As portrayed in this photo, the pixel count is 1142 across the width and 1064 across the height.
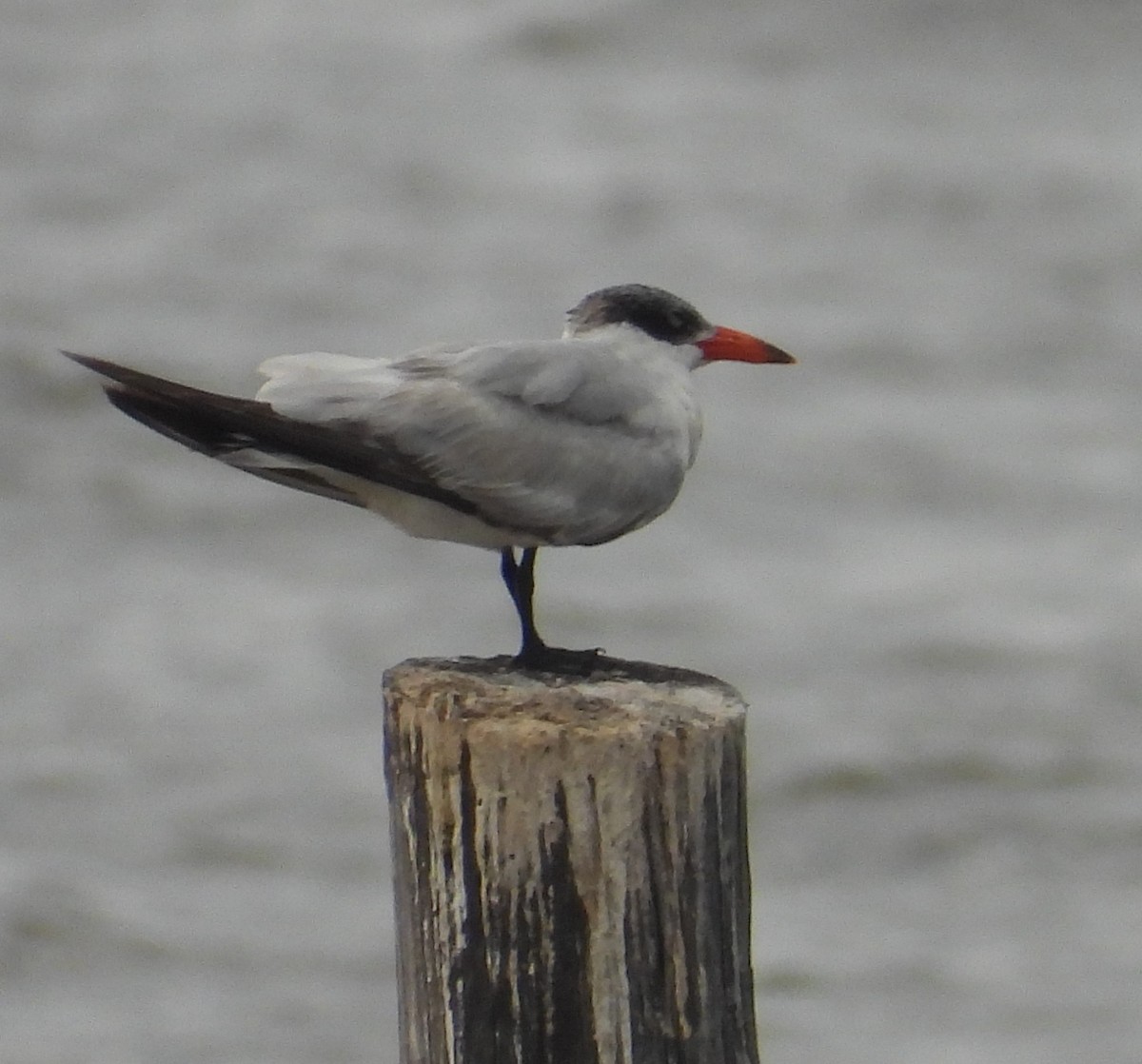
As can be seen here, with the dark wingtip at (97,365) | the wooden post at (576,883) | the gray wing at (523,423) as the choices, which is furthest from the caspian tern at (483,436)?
the wooden post at (576,883)

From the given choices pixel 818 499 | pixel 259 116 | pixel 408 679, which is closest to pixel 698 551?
pixel 818 499

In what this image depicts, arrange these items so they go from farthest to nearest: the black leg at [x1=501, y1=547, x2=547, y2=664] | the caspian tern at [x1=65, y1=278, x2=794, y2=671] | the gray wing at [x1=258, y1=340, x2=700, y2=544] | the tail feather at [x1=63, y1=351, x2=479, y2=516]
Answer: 1. the black leg at [x1=501, y1=547, x2=547, y2=664]
2. the gray wing at [x1=258, y1=340, x2=700, y2=544]
3. the caspian tern at [x1=65, y1=278, x2=794, y2=671]
4. the tail feather at [x1=63, y1=351, x2=479, y2=516]

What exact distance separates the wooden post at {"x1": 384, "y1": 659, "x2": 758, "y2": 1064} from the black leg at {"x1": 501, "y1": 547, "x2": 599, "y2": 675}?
1.31ft

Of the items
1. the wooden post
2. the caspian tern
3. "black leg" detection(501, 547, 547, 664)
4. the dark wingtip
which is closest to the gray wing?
the caspian tern

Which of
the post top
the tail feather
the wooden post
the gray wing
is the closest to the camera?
the wooden post

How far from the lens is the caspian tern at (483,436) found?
3.89 meters

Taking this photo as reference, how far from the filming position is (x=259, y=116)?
15.8 meters

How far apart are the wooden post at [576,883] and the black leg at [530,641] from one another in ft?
1.31

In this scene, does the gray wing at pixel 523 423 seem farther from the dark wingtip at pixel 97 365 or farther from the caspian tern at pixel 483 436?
the dark wingtip at pixel 97 365

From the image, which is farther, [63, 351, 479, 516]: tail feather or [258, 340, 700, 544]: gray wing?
[258, 340, 700, 544]: gray wing

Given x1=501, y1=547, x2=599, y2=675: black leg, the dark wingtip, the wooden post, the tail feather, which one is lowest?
the wooden post

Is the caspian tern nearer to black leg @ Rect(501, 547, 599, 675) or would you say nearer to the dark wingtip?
black leg @ Rect(501, 547, 599, 675)

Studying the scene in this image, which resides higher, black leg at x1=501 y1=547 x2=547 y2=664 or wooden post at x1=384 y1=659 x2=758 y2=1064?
black leg at x1=501 y1=547 x2=547 y2=664

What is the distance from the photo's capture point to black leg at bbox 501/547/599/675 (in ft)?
12.8
